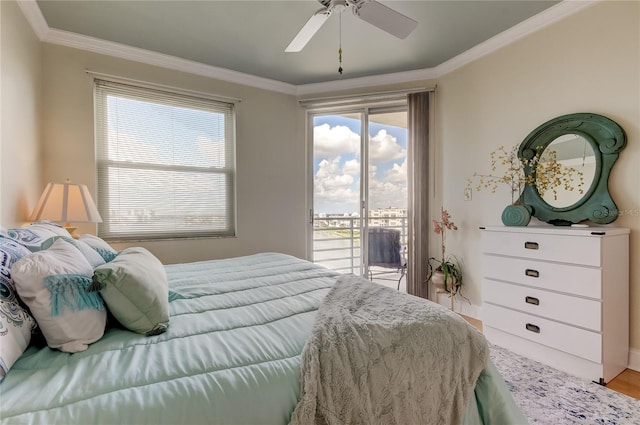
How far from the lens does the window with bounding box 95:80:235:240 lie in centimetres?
288

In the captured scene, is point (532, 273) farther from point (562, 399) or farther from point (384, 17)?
point (384, 17)

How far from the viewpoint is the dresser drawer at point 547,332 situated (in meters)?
1.87

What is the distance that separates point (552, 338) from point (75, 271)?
265 cm

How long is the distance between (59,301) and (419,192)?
317 centimetres

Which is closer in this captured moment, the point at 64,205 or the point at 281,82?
the point at 64,205

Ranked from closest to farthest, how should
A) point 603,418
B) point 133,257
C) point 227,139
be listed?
point 133,257
point 603,418
point 227,139

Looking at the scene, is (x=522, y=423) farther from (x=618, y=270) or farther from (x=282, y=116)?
(x=282, y=116)

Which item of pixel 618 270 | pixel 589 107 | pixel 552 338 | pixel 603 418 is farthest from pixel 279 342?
pixel 589 107

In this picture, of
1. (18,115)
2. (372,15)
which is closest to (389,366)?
(372,15)

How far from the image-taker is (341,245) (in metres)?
3.89

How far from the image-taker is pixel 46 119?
2607 mm

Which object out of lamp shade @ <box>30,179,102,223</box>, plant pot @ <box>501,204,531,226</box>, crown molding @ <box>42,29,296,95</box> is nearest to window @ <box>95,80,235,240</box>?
crown molding @ <box>42,29,296,95</box>

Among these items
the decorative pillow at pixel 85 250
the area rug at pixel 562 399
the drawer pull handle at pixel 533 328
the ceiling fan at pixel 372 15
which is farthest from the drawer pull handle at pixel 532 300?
the decorative pillow at pixel 85 250

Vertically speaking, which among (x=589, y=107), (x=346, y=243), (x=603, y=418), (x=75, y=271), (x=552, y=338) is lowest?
(x=603, y=418)
